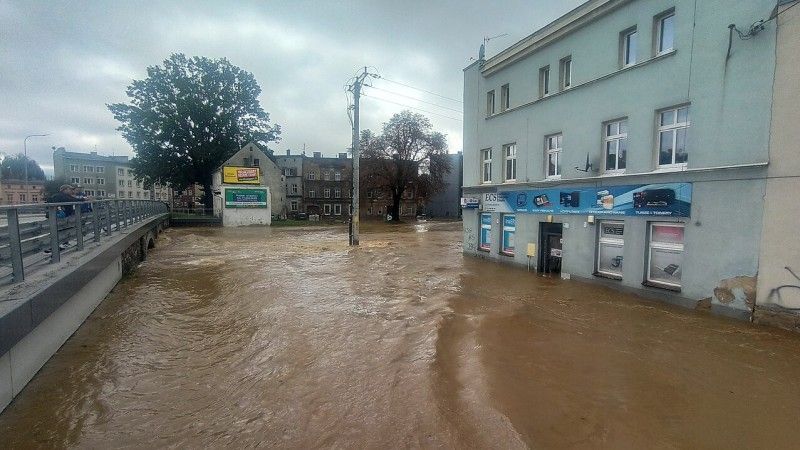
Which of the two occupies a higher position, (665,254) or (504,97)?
(504,97)

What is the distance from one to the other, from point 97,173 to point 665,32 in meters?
102

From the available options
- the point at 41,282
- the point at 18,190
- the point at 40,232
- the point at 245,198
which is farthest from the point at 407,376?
the point at 18,190

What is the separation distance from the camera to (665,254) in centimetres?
1044

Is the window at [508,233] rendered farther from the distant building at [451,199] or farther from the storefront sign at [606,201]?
the distant building at [451,199]

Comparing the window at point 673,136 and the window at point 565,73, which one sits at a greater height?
the window at point 565,73

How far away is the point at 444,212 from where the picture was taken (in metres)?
67.7

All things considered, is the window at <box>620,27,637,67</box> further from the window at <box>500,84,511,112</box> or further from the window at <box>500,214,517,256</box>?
the window at <box>500,214,517,256</box>

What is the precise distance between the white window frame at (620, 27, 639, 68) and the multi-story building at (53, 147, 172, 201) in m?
87.0

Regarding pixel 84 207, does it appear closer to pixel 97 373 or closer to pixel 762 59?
pixel 97 373

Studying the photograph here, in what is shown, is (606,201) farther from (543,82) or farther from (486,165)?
(486,165)

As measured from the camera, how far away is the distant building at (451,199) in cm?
6519

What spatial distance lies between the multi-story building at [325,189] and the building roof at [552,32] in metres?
47.9

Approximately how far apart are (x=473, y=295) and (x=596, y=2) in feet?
31.4

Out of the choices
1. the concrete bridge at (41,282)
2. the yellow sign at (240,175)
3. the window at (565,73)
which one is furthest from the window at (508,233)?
the yellow sign at (240,175)
